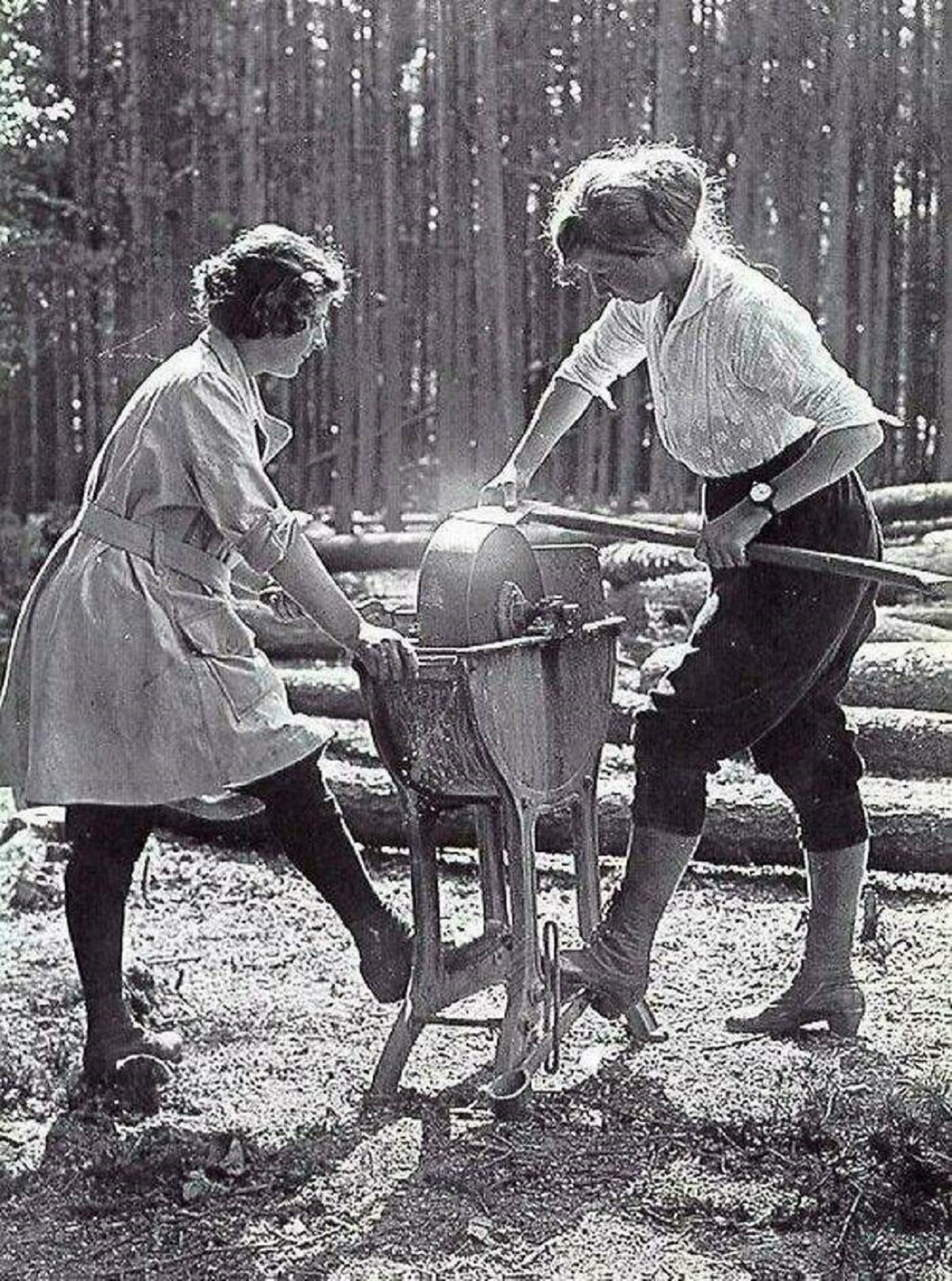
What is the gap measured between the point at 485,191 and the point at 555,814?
4.76m

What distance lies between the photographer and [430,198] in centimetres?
987

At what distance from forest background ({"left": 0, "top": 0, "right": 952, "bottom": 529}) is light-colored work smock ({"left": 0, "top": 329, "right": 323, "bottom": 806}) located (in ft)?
18.4

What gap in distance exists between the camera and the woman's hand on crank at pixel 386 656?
3623 mm

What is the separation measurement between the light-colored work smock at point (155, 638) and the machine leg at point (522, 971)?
1.87 feet

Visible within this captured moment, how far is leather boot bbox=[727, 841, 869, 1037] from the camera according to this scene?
429cm

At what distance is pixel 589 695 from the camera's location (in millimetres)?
4098

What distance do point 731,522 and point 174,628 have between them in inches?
47.8

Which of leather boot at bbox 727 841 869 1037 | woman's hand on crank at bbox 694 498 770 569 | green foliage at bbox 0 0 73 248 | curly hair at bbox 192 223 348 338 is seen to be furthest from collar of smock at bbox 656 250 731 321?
green foliage at bbox 0 0 73 248

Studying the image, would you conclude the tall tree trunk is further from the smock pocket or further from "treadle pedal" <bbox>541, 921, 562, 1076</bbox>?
"treadle pedal" <bbox>541, 921, 562, 1076</bbox>

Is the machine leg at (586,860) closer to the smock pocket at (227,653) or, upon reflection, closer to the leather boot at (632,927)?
the leather boot at (632,927)

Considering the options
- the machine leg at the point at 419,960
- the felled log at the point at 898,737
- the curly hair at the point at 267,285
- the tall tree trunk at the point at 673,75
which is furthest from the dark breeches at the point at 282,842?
the tall tree trunk at the point at 673,75

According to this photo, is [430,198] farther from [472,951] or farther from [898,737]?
[472,951]

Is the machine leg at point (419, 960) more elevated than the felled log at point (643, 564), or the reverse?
the felled log at point (643, 564)

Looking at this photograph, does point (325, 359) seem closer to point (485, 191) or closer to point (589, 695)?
point (485, 191)
